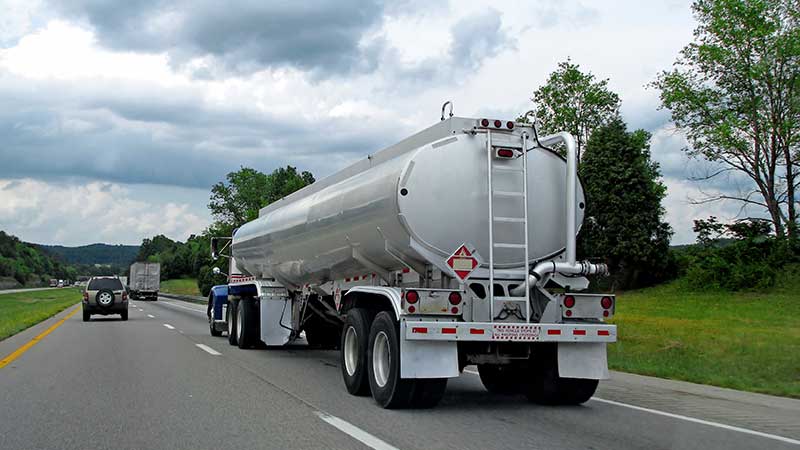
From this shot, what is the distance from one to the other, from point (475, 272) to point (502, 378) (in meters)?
2.26

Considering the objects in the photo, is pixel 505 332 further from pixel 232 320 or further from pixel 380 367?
pixel 232 320

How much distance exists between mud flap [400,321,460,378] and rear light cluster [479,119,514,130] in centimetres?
254

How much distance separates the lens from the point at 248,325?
1831 cm

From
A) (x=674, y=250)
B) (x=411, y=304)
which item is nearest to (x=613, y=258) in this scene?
(x=674, y=250)

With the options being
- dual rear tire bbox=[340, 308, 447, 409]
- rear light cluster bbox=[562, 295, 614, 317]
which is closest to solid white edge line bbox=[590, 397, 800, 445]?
rear light cluster bbox=[562, 295, 614, 317]

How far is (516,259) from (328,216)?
12.1 feet

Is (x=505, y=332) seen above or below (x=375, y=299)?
below

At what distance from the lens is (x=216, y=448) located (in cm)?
705

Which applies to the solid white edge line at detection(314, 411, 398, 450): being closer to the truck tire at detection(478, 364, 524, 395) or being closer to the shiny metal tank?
the shiny metal tank

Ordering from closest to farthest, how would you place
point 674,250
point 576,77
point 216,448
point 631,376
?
point 216,448
point 631,376
point 674,250
point 576,77

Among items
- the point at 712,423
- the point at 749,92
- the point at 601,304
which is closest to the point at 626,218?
the point at 749,92

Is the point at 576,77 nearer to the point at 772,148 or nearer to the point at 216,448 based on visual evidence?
the point at 772,148

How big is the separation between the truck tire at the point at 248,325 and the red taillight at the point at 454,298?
32.9 ft

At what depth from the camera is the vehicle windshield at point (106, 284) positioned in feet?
102
